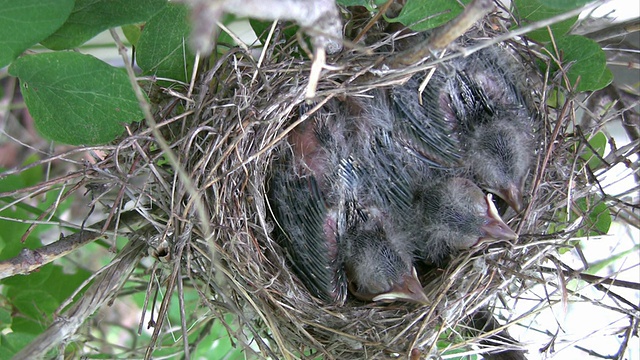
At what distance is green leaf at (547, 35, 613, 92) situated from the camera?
0.91 meters

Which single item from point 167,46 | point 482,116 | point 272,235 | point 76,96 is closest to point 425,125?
point 482,116

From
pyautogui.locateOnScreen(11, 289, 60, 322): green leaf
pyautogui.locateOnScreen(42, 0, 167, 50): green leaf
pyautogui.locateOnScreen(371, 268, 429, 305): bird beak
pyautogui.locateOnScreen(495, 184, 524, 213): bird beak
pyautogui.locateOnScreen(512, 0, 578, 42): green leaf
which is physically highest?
pyautogui.locateOnScreen(42, 0, 167, 50): green leaf

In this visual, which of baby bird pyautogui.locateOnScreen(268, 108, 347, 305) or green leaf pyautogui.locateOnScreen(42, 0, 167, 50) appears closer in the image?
green leaf pyautogui.locateOnScreen(42, 0, 167, 50)

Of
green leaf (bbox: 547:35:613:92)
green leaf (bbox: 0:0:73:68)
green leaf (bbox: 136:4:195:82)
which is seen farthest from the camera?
green leaf (bbox: 547:35:613:92)

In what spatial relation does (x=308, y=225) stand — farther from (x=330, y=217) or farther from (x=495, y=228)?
(x=495, y=228)

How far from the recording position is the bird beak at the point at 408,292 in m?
0.92

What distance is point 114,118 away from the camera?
75 centimetres

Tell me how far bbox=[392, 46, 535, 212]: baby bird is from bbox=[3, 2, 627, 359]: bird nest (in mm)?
32

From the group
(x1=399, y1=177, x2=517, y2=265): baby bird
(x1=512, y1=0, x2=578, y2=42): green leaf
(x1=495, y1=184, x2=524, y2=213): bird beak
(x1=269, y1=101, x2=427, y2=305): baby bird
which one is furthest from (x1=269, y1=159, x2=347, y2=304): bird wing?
(x1=512, y1=0, x2=578, y2=42): green leaf

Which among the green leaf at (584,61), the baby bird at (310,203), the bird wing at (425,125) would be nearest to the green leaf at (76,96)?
the baby bird at (310,203)

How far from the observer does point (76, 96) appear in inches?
29.0

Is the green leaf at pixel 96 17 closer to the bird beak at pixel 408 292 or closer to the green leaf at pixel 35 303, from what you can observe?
the green leaf at pixel 35 303

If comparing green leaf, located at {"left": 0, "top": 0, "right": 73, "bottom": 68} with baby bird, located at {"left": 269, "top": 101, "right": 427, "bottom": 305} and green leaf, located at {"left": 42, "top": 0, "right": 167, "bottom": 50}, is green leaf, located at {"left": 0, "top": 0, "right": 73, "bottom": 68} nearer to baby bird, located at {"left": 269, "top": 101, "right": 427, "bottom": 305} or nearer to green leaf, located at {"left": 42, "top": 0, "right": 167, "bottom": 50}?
green leaf, located at {"left": 42, "top": 0, "right": 167, "bottom": 50}

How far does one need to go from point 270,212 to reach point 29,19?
0.48 meters
